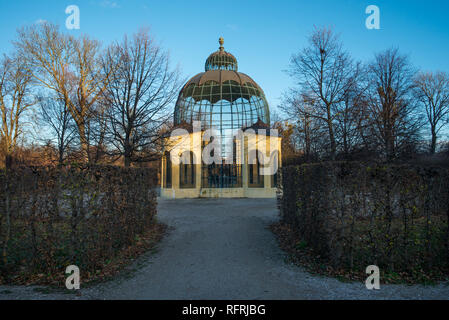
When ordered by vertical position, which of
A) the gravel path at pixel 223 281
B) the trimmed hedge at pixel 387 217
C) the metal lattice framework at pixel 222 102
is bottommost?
the gravel path at pixel 223 281

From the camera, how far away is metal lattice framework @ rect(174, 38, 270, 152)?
896 inches

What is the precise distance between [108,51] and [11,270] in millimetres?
8969

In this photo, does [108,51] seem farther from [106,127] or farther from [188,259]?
[188,259]

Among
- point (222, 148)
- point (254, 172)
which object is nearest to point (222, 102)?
point (222, 148)

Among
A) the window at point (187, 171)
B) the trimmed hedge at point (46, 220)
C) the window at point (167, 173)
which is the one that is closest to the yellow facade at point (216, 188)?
the window at point (187, 171)

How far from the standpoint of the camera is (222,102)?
22.9 m

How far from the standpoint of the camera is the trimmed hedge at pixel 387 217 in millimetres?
5195

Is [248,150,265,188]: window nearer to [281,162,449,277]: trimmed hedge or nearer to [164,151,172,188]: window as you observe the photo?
[164,151,172,188]: window

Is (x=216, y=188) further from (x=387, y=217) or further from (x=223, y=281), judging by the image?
(x=387, y=217)

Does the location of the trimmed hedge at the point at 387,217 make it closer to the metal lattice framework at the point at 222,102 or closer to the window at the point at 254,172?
the window at the point at 254,172

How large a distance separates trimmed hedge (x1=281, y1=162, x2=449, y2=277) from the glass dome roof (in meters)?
17.8

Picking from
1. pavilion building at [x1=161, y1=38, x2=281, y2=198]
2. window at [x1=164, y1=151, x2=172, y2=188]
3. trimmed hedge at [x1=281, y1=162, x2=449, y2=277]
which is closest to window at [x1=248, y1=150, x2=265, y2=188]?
pavilion building at [x1=161, y1=38, x2=281, y2=198]

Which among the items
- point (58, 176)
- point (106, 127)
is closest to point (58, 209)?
point (58, 176)

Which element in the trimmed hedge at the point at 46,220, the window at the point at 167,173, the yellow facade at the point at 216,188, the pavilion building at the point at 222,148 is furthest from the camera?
the window at the point at 167,173
